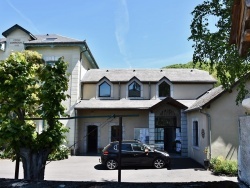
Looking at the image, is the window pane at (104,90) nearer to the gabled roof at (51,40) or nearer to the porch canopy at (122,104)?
the porch canopy at (122,104)

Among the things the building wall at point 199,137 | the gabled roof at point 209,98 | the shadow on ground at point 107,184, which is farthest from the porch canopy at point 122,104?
the shadow on ground at point 107,184

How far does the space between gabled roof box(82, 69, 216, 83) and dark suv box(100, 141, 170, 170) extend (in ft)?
32.4

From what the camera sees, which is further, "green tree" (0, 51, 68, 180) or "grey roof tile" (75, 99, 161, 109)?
"grey roof tile" (75, 99, 161, 109)

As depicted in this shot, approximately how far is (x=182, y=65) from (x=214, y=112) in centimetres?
4448

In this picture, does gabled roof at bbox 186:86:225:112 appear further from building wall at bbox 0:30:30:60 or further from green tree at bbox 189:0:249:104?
building wall at bbox 0:30:30:60

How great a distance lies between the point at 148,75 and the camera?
25453 mm

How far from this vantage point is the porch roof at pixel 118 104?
21812 millimetres

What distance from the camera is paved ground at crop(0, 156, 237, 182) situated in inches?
482

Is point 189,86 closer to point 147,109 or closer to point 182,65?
point 147,109

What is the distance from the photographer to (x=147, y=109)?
70.2ft

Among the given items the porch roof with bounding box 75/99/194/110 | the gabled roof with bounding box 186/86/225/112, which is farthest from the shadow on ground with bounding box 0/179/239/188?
the porch roof with bounding box 75/99/194/110

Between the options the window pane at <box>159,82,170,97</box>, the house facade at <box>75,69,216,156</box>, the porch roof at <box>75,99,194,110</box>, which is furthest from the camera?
the window pane at <box>159,82,170,97</box>

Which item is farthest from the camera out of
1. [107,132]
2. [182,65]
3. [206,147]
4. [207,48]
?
[182,65]

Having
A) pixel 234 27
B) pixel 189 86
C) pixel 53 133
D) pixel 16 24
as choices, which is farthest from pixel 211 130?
pixel 16 24
